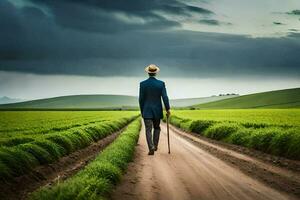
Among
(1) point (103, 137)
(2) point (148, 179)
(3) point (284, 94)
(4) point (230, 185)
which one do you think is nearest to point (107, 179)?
(2) point (148, 179)

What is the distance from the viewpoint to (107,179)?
33.6 feet

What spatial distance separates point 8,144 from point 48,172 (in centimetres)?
411

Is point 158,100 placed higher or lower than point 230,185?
higher

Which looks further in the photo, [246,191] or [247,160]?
[247,160]

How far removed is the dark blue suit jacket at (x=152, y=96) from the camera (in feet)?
59.4

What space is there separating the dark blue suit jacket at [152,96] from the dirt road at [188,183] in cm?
325

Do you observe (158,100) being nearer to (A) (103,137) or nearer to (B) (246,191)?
(B) (246,191)

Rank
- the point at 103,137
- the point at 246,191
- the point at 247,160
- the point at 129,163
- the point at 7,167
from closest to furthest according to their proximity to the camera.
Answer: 1. the point at 246,191
2. the point at 7,167
3. the point at 129,163
4. the point at 247,160
5. the point at 103,137

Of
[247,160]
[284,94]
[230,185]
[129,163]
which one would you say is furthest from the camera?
[284,94]

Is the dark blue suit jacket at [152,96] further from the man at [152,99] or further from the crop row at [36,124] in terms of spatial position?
the crop row at [36,124]

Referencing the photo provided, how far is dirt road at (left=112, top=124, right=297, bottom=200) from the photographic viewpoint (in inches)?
370

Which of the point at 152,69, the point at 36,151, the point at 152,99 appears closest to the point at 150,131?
the point at 152,99

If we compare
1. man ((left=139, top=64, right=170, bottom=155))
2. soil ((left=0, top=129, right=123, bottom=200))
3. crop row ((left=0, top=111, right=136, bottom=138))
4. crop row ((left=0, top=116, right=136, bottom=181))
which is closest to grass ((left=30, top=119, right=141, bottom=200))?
soil ((left=0, top=129, right=123, bottom=200))

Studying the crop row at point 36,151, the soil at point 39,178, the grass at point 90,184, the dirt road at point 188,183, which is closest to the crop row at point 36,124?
the crop row at point 36,151
